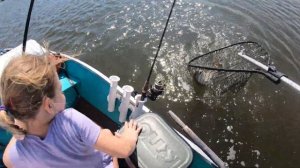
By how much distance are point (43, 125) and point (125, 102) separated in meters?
1.76

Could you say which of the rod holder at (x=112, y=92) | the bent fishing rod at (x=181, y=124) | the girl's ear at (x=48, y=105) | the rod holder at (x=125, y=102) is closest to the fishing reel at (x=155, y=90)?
the bent fishing rod at (x=181, y=124)

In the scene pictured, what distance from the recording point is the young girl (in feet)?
5.31

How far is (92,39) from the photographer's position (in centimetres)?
710

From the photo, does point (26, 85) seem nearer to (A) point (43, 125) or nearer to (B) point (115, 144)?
(A) point (43, 125)

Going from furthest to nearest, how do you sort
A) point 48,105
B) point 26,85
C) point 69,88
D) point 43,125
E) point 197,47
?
point 197,47, point 69,88, point 43,125, point 48,105, point 26,85

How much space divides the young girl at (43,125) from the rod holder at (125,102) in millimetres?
1249

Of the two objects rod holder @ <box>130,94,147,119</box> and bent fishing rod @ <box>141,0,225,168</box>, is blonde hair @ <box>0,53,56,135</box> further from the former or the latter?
rod holder @ <box>130,94,147,119</box>

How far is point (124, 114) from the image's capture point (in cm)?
379

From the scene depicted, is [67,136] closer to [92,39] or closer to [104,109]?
[104,109]

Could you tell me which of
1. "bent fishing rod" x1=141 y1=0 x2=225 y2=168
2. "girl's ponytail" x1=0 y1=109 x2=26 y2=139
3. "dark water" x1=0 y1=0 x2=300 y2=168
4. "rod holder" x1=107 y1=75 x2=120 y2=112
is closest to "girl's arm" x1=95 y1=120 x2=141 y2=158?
"girl's ponytail" x1=0 y1=109 x2=26 y2=139

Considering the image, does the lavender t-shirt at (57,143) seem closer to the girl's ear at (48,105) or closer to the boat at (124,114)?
the girl's ear at (48,105)

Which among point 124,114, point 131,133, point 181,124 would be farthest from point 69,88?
point 131,133

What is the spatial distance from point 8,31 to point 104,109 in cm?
528

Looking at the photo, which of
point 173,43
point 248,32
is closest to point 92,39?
point 173,43
